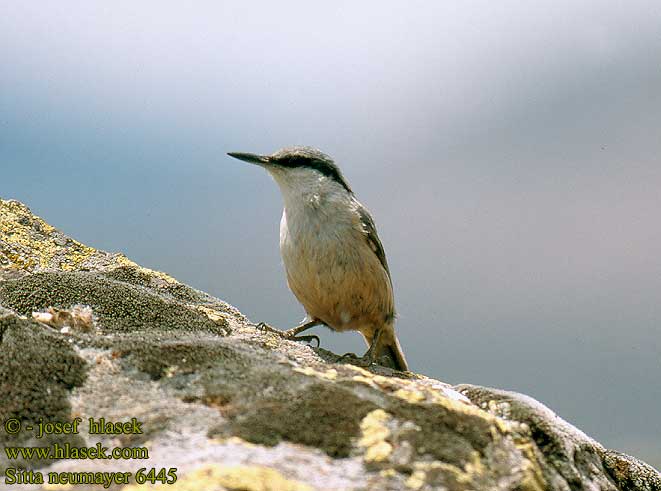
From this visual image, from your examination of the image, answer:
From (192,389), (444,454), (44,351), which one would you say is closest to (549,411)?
(444,454)

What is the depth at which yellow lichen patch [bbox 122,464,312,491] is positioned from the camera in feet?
7.20

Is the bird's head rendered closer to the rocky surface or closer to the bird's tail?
the bird's tail

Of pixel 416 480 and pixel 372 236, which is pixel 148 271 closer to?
pixel 372 236

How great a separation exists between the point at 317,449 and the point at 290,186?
3.41m

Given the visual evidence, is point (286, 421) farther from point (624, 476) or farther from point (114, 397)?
point (624, 476)

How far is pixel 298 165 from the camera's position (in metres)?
5.80

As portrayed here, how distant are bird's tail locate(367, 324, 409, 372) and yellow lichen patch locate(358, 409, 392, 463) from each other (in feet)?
9.87

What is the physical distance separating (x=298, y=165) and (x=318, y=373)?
2.91m

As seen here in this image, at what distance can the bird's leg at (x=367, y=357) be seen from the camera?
4.88 m

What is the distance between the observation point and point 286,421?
267 cm

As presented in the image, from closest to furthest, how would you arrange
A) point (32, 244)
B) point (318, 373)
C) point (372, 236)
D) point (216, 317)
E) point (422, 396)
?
point (422, 396) → point (318, 373) → point (216, 317) → point (372, 236) → point (32, 244)

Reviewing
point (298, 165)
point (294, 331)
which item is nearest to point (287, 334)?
point (294, 331)

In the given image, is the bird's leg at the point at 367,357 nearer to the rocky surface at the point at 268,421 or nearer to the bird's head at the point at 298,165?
the rocky surface at the point at 268,421

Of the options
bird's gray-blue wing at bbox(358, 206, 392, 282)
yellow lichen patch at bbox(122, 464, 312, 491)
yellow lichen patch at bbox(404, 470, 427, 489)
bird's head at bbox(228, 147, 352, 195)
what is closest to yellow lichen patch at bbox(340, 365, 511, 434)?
yellow lichen patch at bbox(404, 470, 427, 489)
